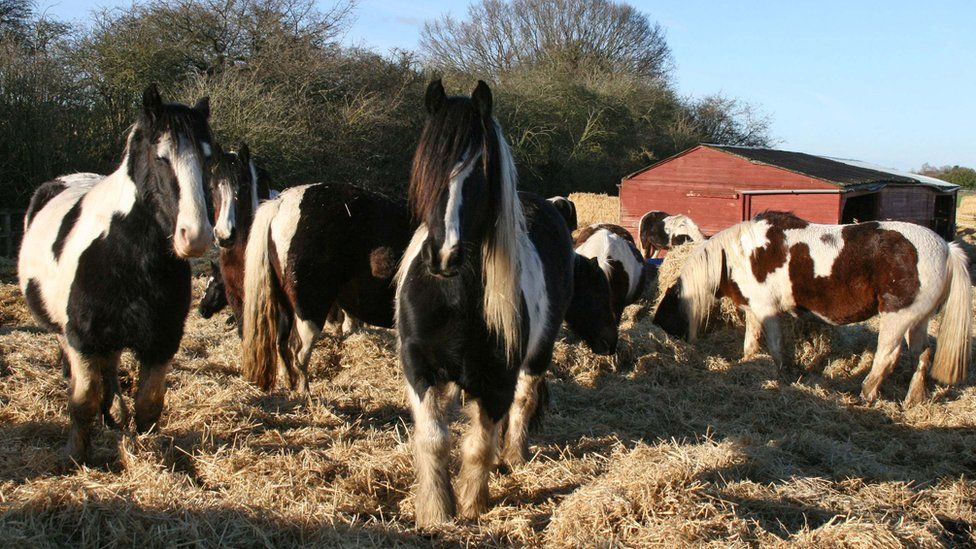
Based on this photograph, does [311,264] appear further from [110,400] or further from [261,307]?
[110,400]

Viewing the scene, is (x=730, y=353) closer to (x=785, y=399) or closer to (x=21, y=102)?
(x=785, y=399)

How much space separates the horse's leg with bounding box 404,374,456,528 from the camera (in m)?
2.80

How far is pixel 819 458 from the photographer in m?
3.96

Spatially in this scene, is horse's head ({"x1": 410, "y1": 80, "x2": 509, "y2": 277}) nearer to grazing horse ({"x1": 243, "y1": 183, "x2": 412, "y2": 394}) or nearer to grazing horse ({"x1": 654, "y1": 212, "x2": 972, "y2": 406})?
grazing horse ({"x1": 243, "y1": 183, "x2": 412, "y2": 394})

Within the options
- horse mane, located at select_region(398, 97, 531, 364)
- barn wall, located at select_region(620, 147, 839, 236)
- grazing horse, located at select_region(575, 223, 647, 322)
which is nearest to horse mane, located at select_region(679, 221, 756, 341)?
grazing horse, located at select_region(575, 223, 647, 322)

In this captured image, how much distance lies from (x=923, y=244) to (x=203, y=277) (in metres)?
8.18

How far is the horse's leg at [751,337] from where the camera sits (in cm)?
658

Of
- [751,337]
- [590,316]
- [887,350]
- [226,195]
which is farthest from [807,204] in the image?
[226,195]

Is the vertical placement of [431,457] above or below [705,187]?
below

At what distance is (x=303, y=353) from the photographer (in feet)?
15.8

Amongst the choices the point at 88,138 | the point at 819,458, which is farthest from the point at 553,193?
the point at 819,458

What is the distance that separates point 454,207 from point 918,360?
5.11 meters

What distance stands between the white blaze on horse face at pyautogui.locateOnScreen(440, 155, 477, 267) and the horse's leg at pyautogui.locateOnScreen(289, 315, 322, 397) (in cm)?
264

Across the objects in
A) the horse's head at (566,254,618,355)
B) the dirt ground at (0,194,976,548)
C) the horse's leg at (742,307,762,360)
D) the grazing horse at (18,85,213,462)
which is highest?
the grazing horse at (18,85,213,462)
